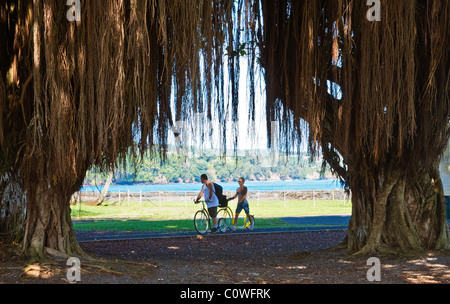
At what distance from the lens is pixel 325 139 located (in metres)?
7.88

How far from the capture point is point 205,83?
6098mm

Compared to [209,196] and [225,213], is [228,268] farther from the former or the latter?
[225,213]

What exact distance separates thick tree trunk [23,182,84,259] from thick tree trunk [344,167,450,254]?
422cm

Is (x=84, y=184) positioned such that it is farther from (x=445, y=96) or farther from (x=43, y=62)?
(x=445, y=96)

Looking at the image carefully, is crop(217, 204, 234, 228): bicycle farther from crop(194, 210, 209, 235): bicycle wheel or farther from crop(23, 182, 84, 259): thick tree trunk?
crop(23, 182, 84, 259): thick tree trunk

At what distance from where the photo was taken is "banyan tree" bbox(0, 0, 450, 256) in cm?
565

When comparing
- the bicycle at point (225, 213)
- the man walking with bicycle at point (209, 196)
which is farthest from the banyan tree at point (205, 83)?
the bicycle at point (225, 213)

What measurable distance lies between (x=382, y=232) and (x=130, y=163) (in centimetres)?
389

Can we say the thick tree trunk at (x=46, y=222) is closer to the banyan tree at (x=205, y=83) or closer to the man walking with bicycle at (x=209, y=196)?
the banyan tree at (x=205, y=83)

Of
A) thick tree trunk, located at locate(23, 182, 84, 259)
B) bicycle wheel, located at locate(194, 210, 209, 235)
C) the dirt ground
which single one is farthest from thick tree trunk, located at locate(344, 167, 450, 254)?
bicycle wheel, located at locate(194, 210, 209, 235)

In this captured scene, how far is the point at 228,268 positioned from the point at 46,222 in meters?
2.52

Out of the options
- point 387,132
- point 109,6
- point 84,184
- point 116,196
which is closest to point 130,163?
point 84,184

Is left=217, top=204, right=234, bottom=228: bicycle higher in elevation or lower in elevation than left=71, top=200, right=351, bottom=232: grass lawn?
higher

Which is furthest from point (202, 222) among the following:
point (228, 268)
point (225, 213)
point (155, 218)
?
point (155, 218)
